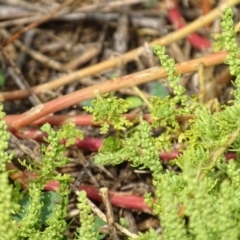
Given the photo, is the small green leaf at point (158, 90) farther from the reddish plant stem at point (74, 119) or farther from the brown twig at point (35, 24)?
the brown twig at point (35, 24)

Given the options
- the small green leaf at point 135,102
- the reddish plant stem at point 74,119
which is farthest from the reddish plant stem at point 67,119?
the small green leaf at point 135,102

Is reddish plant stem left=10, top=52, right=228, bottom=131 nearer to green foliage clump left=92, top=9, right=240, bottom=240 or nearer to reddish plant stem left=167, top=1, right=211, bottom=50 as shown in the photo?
green foliage clump left=92, top=9, right=240, bottom=240

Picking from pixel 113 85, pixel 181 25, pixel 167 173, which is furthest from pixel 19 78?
pixel 167 173

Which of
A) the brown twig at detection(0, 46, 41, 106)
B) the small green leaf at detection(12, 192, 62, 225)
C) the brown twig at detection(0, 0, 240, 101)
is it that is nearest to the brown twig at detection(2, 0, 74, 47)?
the brown twig at detection(0, 46, 41, 106)

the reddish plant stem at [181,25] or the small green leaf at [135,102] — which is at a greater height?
the reddish plant stem at [181,25]

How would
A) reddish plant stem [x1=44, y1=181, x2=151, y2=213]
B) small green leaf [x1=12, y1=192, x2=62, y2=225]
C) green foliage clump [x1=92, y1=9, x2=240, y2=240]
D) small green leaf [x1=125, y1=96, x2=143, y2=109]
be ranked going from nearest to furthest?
green foliage clump [x1=92, y1=9, x2=240, y2=240] < small green leaf [x1=12, y1=192, x2=62, y2=225] < reddish plant stem [x1=44, y1=181, x2=151, y2=213] < small green leaf [x1=125, y1=96, x2=143, y2=109]
